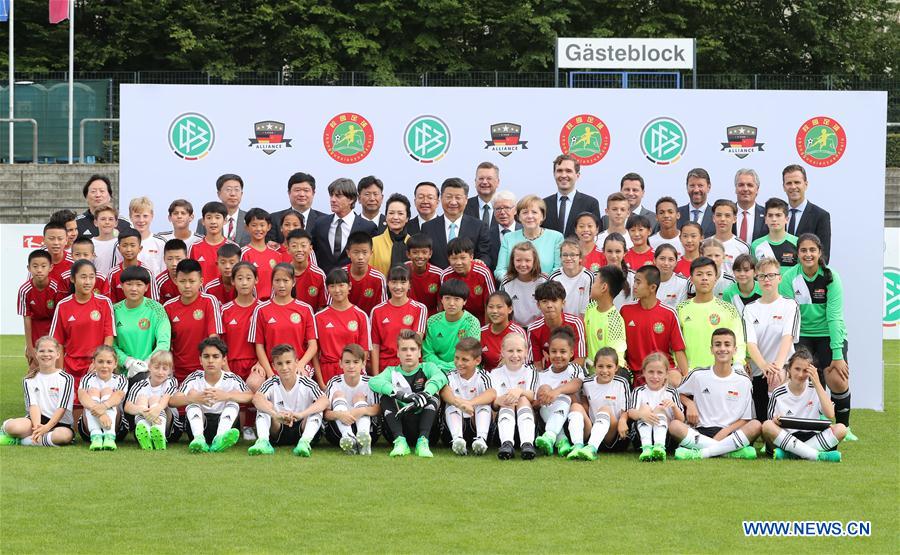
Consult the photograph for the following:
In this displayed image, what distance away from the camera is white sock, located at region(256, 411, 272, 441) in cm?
864

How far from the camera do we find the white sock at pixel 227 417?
28.5ft

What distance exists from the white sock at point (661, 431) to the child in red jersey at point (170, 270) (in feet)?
12.8

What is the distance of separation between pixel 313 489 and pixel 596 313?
291 centimetres

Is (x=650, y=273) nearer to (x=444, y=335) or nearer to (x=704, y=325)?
(x=704, y=325)

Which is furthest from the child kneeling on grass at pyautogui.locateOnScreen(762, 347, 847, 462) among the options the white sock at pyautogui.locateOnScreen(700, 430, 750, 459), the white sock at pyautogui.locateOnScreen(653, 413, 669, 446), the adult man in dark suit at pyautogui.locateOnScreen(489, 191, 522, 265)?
the adult man in dark suit at pyautogui.locateOnScreen(489, 191, 522, 265)

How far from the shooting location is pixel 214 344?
29.0ft

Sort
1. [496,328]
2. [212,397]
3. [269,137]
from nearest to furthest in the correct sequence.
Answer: [212,397], [496,328], [269,137]

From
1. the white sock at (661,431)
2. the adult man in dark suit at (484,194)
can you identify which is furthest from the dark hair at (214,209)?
the white sock at (661,431)

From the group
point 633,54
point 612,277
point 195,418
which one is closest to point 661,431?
point 612,277

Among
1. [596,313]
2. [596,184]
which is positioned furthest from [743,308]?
[596,184]

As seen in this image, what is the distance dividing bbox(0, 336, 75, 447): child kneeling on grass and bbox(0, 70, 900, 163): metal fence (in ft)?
46.7

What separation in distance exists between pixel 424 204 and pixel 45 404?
134 inches

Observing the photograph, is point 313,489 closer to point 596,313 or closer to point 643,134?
point 596,313

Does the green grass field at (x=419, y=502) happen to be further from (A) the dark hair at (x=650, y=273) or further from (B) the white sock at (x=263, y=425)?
(A) the dark hair at (x=650, y=273)
